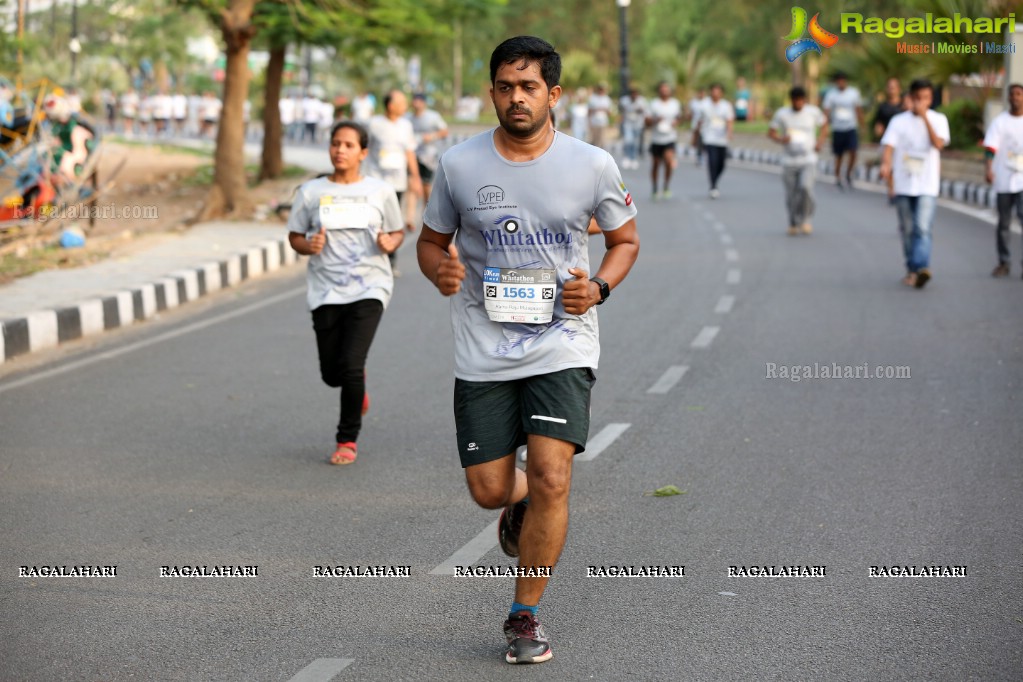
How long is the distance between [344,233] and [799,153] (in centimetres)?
1193

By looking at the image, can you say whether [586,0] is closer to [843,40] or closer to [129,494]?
[843,40]

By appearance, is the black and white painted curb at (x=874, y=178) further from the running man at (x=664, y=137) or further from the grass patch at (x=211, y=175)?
the grass patch at (x=211, y=175)

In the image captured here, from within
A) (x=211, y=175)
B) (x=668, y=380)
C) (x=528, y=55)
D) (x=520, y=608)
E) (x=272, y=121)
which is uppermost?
(x=528, y=55)

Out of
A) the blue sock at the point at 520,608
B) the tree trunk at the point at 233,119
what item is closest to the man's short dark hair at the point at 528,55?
the blue sock at the point at 520,608

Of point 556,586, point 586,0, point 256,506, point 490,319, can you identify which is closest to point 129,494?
point 256,506

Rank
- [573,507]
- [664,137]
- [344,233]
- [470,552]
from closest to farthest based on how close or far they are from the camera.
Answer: [470,552] → [573,507] → [344,233] → [664,137]

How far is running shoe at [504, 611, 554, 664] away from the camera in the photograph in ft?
15.1

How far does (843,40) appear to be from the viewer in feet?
151

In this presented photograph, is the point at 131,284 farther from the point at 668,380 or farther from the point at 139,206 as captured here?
the point at 139,206

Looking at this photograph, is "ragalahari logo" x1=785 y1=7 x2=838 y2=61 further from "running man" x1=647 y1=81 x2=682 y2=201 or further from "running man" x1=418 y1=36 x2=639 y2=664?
"running man" x1=418 y1=36 x2=639 y2=664

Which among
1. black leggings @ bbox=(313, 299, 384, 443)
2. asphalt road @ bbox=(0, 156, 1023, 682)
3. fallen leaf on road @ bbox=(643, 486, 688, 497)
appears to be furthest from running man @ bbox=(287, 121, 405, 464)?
fallen leaf on road @ bbox=(643, 486, 688, 497)

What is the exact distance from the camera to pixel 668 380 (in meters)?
9.55

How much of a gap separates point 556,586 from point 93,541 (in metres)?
1.95

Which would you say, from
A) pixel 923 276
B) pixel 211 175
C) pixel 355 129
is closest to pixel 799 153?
pixel 923 276
